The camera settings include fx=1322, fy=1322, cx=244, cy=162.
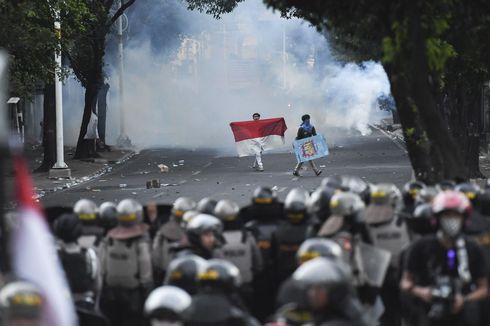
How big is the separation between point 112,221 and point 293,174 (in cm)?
2166

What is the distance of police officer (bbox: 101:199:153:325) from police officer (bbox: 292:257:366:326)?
4.27m

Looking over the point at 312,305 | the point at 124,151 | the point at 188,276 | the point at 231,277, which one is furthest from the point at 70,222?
the point at 124,151

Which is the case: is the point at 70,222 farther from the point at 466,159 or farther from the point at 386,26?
the point at 466,159

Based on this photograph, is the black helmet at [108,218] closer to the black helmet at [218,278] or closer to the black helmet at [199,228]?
the black helmet at [199,228]

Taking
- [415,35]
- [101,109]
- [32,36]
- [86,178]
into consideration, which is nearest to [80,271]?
[415,35]

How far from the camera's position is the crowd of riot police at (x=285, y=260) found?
283 inches

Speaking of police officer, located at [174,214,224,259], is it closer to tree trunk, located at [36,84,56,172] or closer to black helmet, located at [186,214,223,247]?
black helmet, located at [186,214,223,247]

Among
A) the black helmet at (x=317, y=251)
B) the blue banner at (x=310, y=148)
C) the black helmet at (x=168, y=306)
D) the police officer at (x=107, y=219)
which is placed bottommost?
the blue banner at (x=310, y=148)

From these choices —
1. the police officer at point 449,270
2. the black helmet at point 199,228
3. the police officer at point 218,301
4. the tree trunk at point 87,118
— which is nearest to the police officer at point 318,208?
the black helmet at point 199,228

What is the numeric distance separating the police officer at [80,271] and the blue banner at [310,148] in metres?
22.4

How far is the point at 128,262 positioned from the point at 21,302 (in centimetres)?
438

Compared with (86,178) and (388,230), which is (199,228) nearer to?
(388,230)

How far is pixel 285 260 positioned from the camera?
447 inches

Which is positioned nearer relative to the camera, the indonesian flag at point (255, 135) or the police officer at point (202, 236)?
the police officer at point (202, 236)
